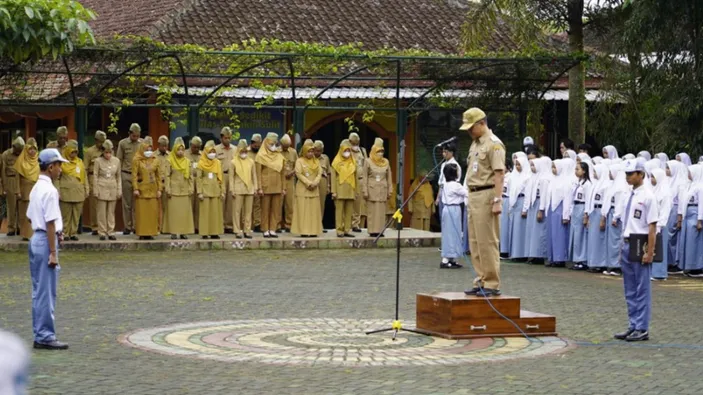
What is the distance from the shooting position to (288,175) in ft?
81.8

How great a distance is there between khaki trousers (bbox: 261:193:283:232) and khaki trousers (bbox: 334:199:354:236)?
1.27 meters

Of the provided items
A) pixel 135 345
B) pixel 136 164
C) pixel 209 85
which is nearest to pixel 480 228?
pixel 135 345

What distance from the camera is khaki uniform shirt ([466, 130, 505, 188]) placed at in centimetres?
1127

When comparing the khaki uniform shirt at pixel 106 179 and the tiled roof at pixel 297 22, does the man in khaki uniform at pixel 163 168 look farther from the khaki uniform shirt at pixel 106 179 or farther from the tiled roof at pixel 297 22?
the tiled roof at pixel 297 22

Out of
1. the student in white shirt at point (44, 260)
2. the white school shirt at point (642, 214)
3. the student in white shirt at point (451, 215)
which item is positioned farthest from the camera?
the student in white shirt at point (451, 215)

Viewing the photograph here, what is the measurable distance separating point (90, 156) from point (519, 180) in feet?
28.5

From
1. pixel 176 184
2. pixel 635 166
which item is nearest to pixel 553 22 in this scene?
pixel 176 184

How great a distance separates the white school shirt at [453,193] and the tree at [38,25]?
22.0 ft

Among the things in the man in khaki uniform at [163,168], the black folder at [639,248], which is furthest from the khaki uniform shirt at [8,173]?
the black folder at [639,248]

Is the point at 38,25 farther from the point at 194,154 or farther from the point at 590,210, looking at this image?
the point at 590,210

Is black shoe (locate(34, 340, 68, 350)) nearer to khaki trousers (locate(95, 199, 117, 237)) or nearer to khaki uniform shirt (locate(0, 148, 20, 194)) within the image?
khaki trousers (locate(95, 199, 117, 237))

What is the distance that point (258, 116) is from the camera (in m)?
29.3

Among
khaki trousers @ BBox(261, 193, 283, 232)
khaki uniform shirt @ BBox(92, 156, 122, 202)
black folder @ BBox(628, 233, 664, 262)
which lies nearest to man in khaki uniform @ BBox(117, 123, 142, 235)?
khaki uniform shirt @ BBox(92, 156, 122, 202)

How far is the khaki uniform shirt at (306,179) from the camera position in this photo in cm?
2420
